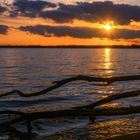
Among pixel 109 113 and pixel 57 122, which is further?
pixel 57 122

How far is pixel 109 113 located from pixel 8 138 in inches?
184

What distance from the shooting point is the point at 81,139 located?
12.2 meters

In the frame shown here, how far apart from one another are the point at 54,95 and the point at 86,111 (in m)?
17.1

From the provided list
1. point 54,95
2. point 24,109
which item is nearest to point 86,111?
point 24,109

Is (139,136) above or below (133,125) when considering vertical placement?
above

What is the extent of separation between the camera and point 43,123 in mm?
16453

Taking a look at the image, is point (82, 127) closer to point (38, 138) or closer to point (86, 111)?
point (38, 138)

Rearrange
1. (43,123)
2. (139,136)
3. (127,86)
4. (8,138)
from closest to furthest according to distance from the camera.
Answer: (139,136)
(8,138)
(43,123)
(127,86)

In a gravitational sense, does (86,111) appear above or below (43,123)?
above

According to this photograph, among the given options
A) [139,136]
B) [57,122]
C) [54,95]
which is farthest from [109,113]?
[54,95]

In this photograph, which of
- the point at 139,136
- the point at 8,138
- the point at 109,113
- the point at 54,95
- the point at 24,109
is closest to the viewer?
the point at 139,136

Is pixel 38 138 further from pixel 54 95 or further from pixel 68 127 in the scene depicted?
pixel 54 95

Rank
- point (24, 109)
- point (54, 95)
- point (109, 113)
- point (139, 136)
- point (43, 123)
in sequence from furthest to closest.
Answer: point (54, 95) → point (24, 109) → point (43, 123) → point (109, 113) → point (139, 136)

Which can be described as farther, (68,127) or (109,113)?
(68,127)
